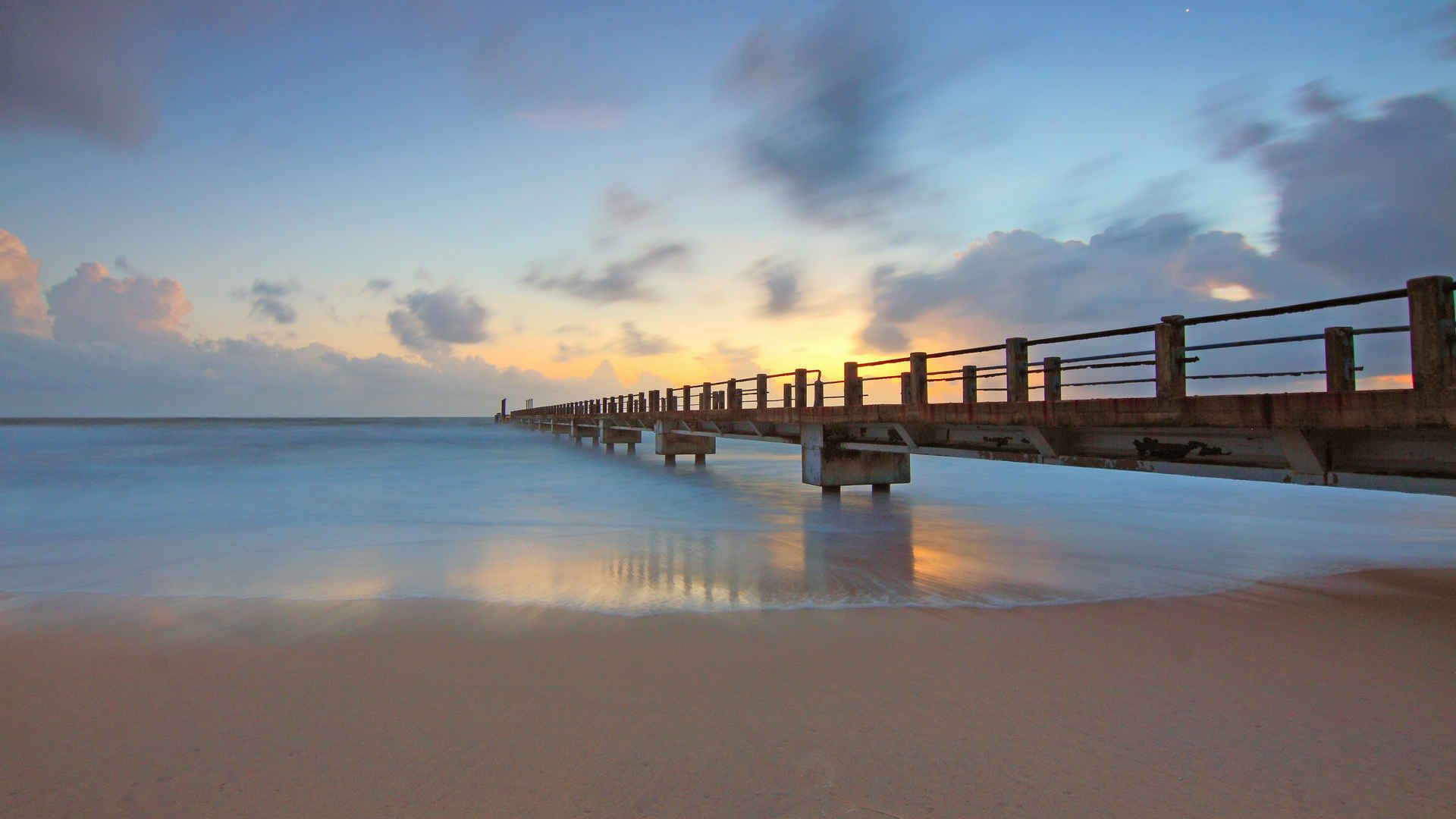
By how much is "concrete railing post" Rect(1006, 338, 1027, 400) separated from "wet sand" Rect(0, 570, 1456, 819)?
4602 millimetres

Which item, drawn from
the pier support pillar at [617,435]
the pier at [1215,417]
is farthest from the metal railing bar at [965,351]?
the pier support pillar at [617,435]

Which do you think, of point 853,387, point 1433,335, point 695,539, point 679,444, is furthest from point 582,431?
point 1433,335

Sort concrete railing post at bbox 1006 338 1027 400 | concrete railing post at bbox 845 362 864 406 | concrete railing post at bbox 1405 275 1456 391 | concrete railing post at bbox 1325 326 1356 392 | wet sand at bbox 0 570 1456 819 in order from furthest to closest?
concrete railing post at bbox 845 362 864 406
concrete railing post at bbox 1006 338 1027 400
concrete railing post at bbox 1325 326 1356 392
concrete railing post at bbox 1405 275 1456 391
wet sand at bbox 0 570 1456 819

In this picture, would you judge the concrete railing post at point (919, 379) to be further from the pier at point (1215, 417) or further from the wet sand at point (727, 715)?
the wet sand at point (727, 715)

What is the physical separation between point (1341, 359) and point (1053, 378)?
149 inches

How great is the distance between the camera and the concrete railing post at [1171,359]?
8.30 metres

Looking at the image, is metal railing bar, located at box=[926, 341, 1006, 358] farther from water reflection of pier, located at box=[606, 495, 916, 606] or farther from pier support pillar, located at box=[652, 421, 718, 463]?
pier support pillar, located at box=[652, 421, 718, 463]

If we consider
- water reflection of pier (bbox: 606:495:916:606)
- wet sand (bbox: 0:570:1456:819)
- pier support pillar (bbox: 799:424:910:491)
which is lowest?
water reflection of pier (bbox: 606:495:916:606)

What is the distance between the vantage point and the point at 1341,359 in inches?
273

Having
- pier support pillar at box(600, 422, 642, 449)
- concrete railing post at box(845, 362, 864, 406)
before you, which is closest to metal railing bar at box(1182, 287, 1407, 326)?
concrete railing post at box(845, 362, 864, 406)

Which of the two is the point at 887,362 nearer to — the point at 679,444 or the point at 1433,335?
the point at 1433,335

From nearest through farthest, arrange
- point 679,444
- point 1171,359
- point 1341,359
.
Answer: point 1341,359 → point 1171,359 → point 679,444

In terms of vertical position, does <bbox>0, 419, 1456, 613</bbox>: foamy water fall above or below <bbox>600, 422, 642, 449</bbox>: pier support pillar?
below

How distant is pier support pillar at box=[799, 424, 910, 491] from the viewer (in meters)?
18.0
